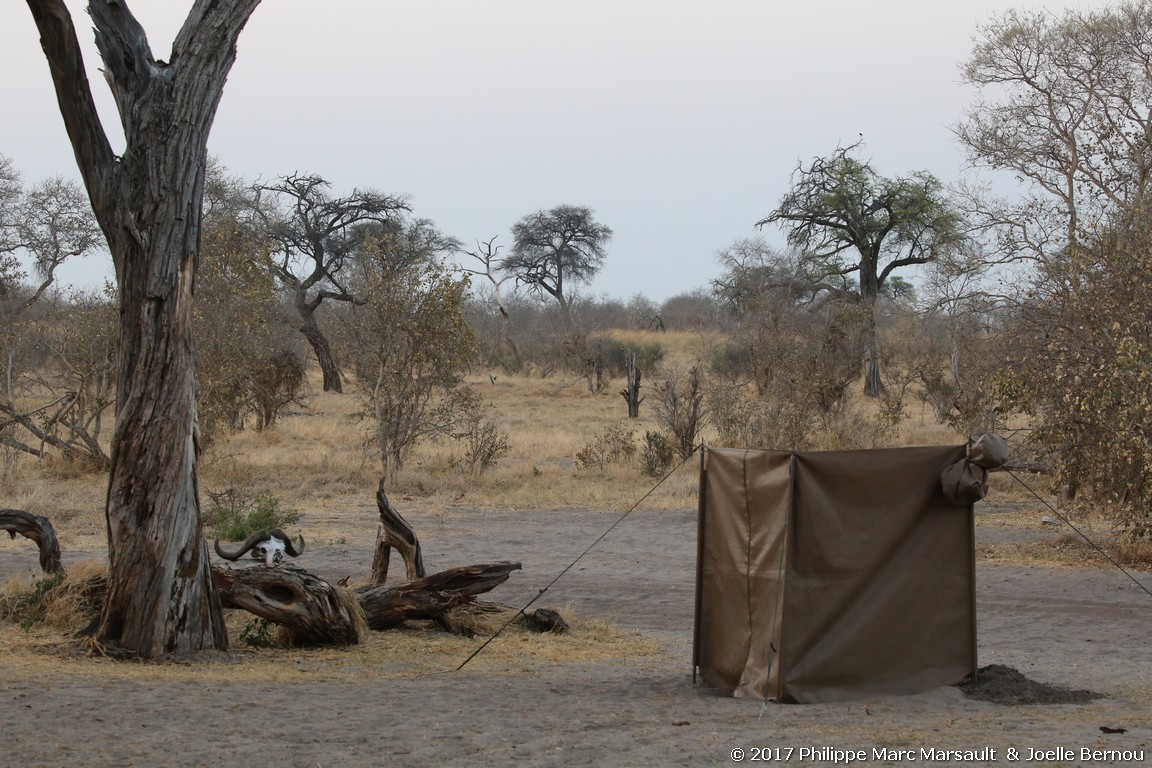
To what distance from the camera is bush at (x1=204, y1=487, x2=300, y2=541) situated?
13320 mm

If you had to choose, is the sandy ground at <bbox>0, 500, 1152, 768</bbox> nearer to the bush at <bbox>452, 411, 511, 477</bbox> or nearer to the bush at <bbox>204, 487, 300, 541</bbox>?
the bush at <bbox>204, 487, 300, 541</bbox>

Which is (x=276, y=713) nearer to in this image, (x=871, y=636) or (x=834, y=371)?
(x=871, y=636)

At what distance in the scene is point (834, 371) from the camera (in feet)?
79.5

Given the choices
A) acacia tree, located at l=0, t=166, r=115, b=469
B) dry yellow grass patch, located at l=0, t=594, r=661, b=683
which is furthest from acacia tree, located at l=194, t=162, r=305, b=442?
dry yellow grass patch, located at l=0, t=594, r=661, b=683

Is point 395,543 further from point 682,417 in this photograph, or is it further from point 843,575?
point 682,417

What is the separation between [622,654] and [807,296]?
90.1 ft

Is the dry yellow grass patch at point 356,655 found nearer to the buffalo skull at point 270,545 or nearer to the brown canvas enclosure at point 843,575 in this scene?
the buffalo skull at point 270,545

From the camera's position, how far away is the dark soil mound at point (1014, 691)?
20.6 ft

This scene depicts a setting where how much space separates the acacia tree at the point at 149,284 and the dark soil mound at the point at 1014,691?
15.7 feet

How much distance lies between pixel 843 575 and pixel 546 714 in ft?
5.79

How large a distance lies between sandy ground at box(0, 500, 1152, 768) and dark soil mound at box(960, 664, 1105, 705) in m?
0.16

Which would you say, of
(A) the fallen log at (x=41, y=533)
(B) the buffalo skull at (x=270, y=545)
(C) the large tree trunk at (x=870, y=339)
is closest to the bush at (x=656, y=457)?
(B) the buffalo skull at (x=270, y=545)

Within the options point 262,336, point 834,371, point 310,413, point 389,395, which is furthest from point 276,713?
point 310,413

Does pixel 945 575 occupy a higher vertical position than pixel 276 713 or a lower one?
higher
